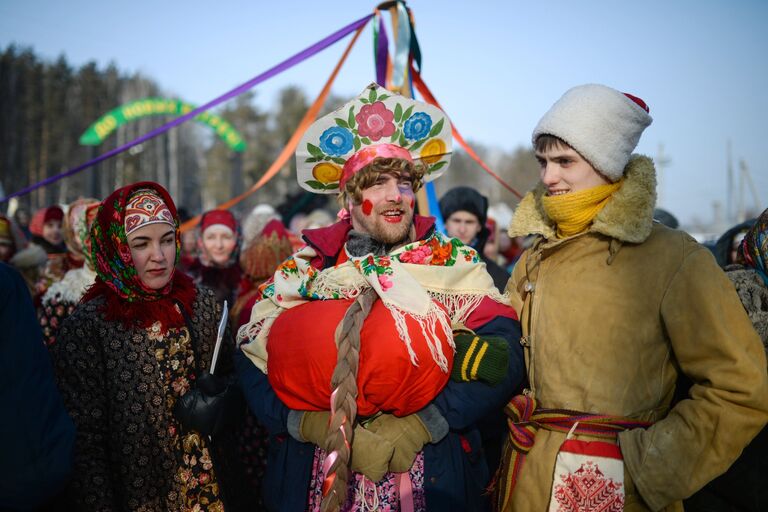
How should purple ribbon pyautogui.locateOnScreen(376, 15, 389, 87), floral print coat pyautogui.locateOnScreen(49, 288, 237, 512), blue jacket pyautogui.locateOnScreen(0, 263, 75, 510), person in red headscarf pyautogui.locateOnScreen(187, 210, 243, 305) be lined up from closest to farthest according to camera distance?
blue jacket pyautogui.locateOnScreen(0, 263, 75, 510)
floral print coat pyautogui.locateOnScreen(49, 288, 237, 512)
purple ribbon pyautogui.locateOnScreen(376, 15, 389, 87)
person in red headscarf pyautogui.locateOnScreen(187, 210, 243, 305)

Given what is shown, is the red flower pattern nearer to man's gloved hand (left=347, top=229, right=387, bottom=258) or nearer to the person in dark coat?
man's gloved hand (left=347, top=229, right=387, bottom=258)

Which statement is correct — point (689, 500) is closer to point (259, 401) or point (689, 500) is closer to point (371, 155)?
point (259, 401)

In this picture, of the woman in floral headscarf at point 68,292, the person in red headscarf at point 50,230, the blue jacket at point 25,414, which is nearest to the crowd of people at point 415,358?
the blue jacket at point 25,414

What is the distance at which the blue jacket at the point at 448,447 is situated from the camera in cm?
197

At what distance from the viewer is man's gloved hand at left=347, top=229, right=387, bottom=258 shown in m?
2.34

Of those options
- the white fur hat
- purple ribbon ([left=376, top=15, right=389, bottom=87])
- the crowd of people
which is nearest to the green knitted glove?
the crowd of people

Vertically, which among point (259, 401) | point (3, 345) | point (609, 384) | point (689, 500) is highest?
point (3, 345)

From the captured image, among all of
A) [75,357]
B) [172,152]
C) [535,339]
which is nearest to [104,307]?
[75,357]

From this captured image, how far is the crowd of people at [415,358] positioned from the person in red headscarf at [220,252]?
222 cm

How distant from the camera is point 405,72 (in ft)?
13.5

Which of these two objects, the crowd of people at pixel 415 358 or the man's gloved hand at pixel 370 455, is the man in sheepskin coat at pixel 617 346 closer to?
the crowd of people at pixel 415 358

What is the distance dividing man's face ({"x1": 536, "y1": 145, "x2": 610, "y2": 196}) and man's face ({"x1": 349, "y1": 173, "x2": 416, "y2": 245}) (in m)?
0.62

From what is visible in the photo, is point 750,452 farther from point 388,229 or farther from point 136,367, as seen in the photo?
point 136,367

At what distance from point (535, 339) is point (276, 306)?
1115mm
